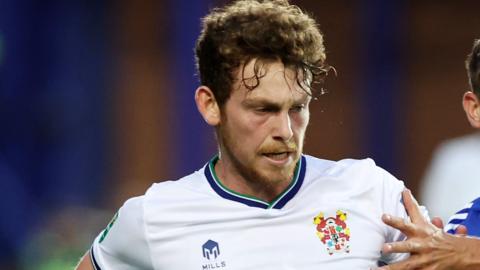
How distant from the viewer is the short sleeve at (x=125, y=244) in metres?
3.28

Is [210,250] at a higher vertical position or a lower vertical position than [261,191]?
lower

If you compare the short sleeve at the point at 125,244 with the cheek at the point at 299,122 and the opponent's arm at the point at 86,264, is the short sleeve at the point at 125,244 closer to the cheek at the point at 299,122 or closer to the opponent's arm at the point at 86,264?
the opponent's arm at the point at 86,264

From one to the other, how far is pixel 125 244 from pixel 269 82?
691 millimetres

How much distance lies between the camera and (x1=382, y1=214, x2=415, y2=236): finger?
306 cm

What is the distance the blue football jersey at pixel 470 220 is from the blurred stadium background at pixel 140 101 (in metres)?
3.17

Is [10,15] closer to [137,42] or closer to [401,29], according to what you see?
[137,42]

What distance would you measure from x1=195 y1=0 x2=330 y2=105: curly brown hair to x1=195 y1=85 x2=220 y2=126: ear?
22 mm

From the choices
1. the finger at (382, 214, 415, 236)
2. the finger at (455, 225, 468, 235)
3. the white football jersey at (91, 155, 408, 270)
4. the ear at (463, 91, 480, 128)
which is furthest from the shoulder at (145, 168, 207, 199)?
the ear at (463, 91, 480, 128)

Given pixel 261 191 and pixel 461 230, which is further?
pixel 261 191

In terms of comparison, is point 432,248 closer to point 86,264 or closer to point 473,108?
point 473,108

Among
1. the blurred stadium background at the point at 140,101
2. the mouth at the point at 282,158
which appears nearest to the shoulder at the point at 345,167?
the mouth at the point at 282,158

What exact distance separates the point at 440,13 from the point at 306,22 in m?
3.62

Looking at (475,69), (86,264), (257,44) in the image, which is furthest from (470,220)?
(86,264)

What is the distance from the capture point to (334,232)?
3195mm
